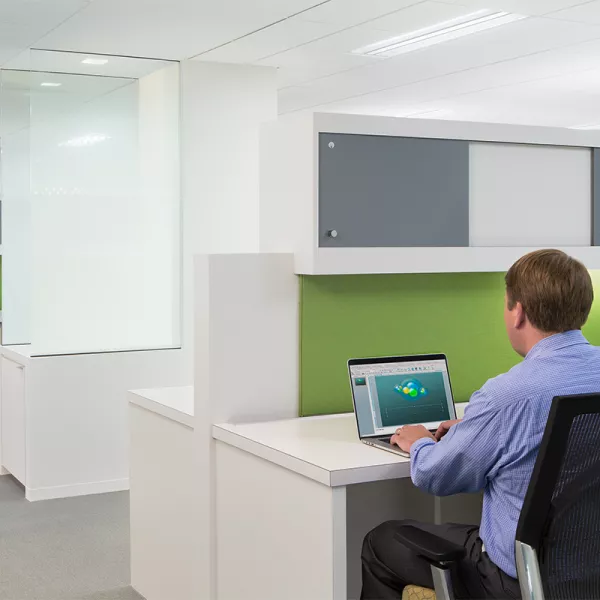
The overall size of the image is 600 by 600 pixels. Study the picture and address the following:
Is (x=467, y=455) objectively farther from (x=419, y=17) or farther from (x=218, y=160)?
(x=218, y=160)

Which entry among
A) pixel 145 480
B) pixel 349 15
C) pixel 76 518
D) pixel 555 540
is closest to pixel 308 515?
pixel 555 540

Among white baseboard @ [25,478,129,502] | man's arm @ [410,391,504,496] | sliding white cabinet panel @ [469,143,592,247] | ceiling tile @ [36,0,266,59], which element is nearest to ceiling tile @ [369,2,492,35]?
ceiling tile @ [36,0,266,59]

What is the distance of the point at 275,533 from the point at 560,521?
87 centimetres

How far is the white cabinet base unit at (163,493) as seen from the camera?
3029 millimetres

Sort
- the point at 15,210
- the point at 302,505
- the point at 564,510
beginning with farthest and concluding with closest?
1. the point at 15,210
2. the point at 302,505
3. the point at 564,510

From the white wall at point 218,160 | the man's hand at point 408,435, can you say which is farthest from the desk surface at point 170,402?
the white wall at point 218,160

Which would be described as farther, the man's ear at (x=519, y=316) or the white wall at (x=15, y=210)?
the white wall at (x=15, y=210)

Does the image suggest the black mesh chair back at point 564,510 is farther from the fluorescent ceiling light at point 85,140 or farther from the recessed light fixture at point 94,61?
the recessed light fixture at point 94,61

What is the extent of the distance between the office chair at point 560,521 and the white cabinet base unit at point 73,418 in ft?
11.0

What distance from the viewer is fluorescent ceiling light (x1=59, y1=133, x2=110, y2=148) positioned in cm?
509

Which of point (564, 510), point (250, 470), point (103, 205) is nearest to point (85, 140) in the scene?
point (103, 205)

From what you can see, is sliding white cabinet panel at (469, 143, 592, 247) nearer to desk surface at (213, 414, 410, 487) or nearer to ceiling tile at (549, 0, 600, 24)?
desk surface at (213, 414, 410, 487)

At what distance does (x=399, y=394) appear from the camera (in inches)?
107

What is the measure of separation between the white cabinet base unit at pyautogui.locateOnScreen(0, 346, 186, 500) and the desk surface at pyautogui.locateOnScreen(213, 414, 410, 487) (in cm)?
241
